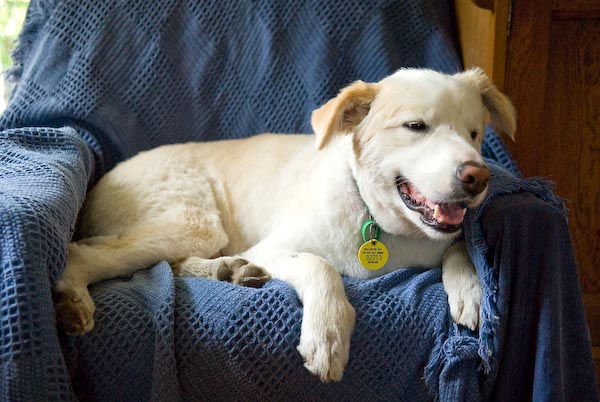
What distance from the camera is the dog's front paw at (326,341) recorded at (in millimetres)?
1368

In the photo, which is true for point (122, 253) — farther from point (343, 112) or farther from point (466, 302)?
point (466, 302)

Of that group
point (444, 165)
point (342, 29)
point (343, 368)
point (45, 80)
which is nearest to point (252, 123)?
point (342, 29)

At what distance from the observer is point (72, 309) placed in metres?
1.39

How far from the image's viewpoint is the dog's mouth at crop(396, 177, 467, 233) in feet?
5.04

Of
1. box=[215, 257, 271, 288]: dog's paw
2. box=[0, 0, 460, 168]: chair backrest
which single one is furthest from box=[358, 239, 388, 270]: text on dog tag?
box=[0, 0, 460, 168]: chair backrest

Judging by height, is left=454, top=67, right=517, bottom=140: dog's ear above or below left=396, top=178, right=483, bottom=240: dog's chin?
above

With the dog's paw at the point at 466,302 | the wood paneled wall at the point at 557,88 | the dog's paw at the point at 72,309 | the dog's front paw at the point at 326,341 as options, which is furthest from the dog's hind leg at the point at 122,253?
the wood paneled wall at the point at 557,88

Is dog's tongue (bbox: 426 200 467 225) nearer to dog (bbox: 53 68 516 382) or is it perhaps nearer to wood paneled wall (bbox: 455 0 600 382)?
dog (bbox: 53 68 516 382)

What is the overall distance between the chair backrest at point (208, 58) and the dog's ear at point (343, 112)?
25.5 inches

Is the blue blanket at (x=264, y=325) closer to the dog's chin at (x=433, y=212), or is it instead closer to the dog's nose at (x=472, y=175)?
the dog's chin at (x=433, y=212)

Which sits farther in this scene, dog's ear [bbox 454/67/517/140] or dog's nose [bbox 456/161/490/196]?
dog's ear [bbox 454/67/517/140]

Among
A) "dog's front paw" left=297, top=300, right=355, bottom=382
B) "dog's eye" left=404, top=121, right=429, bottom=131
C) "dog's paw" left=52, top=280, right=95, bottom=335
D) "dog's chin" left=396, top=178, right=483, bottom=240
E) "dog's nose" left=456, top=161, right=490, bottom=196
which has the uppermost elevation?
"dog's eye" left=404, top=121, right=429, bottom=131

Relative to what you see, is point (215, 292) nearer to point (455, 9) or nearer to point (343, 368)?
point (343, 368)

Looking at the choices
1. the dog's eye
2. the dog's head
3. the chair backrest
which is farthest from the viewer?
the chair backrest
